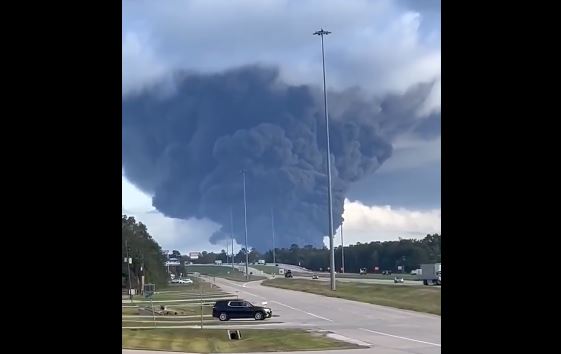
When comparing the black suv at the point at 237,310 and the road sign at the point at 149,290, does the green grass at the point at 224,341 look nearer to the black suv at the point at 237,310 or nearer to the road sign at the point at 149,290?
the black suv at the point at 237,310

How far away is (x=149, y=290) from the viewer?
5.62 metres

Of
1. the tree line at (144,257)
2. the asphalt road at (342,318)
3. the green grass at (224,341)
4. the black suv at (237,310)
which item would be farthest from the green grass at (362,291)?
the tree line at (144,257)

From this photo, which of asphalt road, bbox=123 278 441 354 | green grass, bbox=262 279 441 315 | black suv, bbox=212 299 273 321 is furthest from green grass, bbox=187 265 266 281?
green grass, bbox=262 279 441 315

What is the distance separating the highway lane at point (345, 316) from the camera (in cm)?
762

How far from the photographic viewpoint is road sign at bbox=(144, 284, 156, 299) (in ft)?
18.1

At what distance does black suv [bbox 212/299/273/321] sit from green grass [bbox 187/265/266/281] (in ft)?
1.53

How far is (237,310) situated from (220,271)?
1699mm

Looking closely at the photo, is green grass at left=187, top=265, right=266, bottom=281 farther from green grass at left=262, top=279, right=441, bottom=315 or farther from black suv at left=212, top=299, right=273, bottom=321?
green grass at left=262, top=279, right=441, bottom=315
